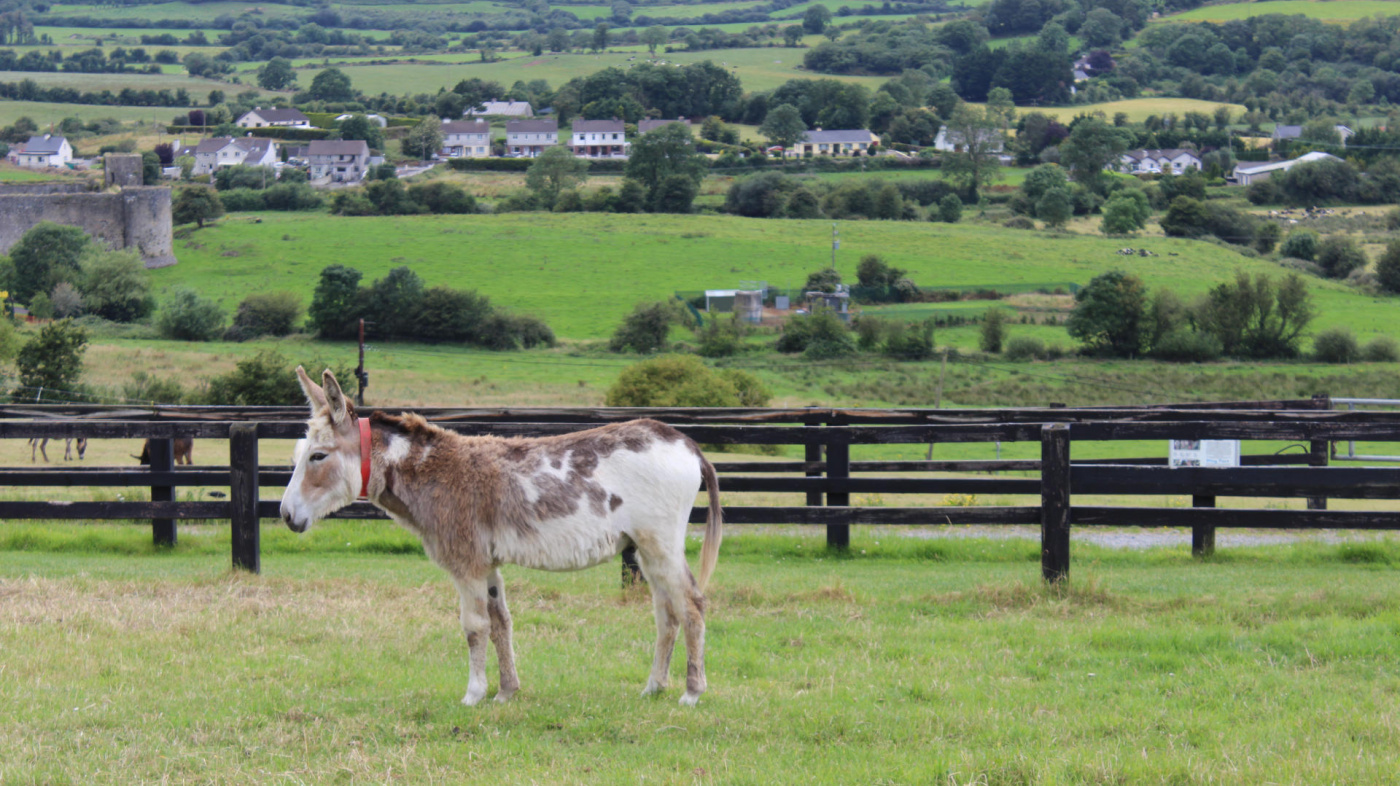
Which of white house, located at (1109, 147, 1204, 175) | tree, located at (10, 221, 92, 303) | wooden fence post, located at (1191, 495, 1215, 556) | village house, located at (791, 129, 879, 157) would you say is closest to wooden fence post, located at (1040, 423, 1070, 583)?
wooden fence post, located at (1191, 495, 1215, 556)

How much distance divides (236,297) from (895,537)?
2963 inches

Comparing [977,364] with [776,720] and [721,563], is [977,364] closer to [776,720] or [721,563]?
[721,563]

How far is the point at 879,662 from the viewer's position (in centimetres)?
722

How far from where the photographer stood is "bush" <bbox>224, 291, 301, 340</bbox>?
7225 centimetres

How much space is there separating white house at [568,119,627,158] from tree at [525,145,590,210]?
44427 mm

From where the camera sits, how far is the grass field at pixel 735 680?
5.26 meters

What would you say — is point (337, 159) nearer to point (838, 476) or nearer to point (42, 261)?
point (42, 261)

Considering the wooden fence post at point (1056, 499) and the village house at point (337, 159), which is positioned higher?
the village house at point (337, 159)

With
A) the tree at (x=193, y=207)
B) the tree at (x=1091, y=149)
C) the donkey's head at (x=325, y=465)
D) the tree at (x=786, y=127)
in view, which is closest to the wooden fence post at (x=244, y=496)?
the donkey's head at (x=325, y=465)

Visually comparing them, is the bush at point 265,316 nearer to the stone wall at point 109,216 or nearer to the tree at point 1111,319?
the stone wall at point 109,216

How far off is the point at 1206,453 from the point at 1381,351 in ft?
200

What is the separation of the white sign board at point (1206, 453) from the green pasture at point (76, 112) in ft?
649

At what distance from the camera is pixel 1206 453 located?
14227 mm

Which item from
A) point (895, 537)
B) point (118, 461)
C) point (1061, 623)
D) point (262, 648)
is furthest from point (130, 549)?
point (118, 461)
